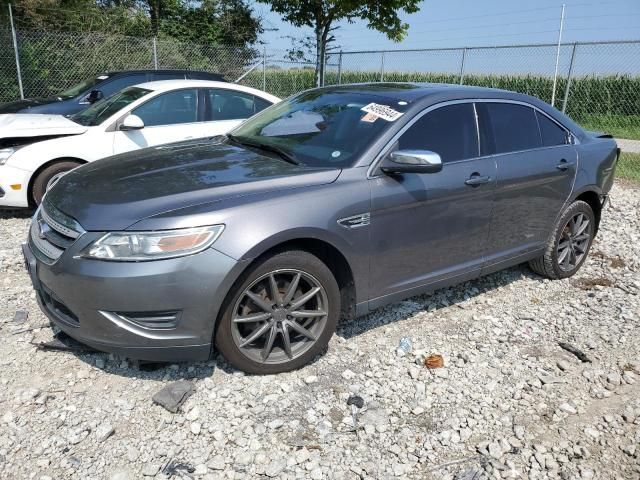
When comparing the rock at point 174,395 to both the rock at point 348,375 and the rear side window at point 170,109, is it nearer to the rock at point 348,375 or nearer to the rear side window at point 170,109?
the rock at point 348,375

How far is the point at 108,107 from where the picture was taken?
6719 mm

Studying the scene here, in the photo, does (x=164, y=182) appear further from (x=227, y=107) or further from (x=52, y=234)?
(x=227, y=107)

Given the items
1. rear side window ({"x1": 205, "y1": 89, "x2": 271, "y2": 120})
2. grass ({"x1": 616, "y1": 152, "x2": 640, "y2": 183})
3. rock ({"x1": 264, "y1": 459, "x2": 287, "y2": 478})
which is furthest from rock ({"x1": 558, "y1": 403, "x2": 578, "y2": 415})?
grass ({"x1": 616, "y1": 152, "x2": 640, "y2": 183})

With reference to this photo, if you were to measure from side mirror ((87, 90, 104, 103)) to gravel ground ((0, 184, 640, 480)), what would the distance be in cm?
638

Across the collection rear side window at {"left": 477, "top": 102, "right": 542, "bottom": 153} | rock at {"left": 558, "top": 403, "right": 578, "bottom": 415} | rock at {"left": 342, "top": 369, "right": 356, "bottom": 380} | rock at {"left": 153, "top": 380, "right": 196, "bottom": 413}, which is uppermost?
rear side window at {"left": 477, "top": 102, "right": 542, "bottom": 153}

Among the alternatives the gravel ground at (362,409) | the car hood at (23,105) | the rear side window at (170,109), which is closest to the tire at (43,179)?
the rear side window at (170,109)

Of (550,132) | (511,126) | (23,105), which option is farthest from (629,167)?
(23,105)

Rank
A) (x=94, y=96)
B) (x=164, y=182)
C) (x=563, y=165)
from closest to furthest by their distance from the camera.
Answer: (x=164, y=182) → (x=563, y=165) → (x=94, y=96)

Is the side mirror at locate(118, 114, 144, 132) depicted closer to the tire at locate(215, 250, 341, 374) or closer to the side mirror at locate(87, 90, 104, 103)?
the tire at locate(215, 250, 341, 374)

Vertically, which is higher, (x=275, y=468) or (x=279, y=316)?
(x=279, y=316)

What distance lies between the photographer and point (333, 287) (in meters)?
3.24

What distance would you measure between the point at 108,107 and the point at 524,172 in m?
5.02

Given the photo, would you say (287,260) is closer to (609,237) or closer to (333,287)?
(333,287)

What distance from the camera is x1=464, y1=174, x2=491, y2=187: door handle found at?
374cm
